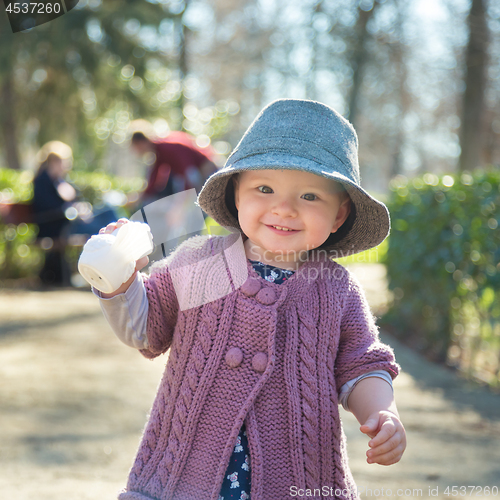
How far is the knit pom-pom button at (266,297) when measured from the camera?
5.19 ft

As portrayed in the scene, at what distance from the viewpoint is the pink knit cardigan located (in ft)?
4.92

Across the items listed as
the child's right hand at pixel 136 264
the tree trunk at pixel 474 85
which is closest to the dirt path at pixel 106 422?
the child's right hand at pixel 136 264

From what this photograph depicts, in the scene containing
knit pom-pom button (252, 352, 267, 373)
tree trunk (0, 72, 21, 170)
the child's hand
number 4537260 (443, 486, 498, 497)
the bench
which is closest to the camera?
the child's hand

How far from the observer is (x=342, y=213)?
179cm

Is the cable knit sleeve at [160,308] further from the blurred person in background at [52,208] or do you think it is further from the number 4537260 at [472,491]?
the blurred person in background at [52,208]

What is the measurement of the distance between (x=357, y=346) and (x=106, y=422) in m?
2.02

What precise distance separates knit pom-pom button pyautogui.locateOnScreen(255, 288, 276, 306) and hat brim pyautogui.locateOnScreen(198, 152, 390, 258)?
0.32 metres

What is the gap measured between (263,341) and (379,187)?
147 ft

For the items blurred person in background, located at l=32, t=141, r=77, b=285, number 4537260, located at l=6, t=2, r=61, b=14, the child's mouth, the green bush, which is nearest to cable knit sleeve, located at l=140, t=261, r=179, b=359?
the child's mouth

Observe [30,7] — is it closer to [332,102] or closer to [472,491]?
[472,491]

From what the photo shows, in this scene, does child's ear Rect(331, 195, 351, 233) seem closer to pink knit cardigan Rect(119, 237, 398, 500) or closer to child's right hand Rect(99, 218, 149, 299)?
pink knit cardigan Rect(119, 237, 398, 500)

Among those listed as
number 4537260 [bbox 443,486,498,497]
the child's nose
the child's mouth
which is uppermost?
the child's nose

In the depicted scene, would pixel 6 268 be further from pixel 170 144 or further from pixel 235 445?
pixel 235 445

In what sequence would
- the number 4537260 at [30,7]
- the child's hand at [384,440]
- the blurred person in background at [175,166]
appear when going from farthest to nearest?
1. the number 4537260 at [30,7]
2. the blurred person in background at [175,166]
3. the child's hand at [384,440]
